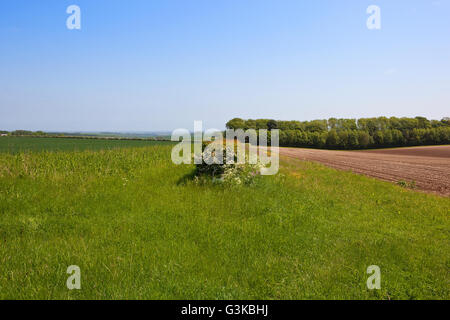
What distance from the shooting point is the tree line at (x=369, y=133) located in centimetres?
6775

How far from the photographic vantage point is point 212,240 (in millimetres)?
6129

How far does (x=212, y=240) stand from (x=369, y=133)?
79031 mm

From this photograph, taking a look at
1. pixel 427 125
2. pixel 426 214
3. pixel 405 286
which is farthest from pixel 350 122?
pixel 405 286

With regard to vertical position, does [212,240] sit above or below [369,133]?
below

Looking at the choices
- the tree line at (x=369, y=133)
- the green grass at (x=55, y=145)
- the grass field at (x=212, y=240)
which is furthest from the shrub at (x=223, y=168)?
the tree line at (x=369, y=133)

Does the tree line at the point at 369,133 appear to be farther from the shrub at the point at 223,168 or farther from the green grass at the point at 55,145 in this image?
the shrub at the point at 223,168

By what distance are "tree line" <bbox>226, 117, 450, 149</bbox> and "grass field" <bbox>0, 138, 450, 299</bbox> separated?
63574 millimetres

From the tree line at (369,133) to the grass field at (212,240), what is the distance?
63574 millimetres

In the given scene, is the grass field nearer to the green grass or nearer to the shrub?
the shrub

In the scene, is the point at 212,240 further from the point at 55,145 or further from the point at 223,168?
the point at 55,145

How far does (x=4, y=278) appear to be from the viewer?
445cm

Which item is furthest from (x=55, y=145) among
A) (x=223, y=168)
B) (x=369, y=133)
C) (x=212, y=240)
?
(x=369, y=133)
